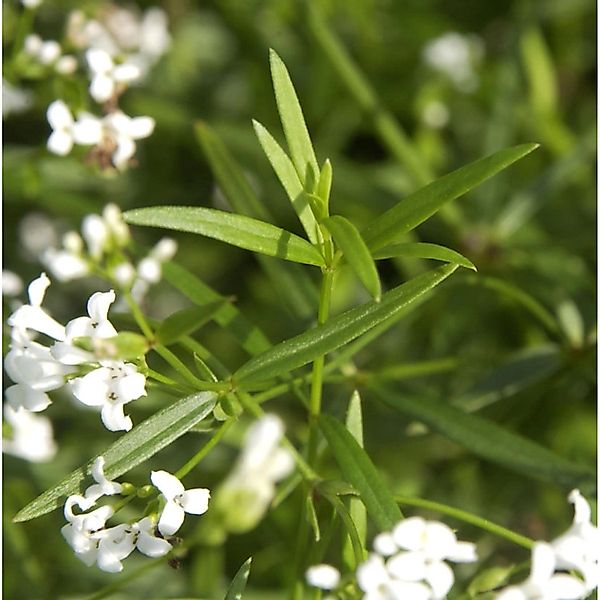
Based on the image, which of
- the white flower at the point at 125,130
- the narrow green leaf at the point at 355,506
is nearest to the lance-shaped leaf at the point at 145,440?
the narrow green leaf at the point at 355,506

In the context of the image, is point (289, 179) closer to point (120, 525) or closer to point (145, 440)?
point (145, 440)

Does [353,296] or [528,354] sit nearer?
[528,354]

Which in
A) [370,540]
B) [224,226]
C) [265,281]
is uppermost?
[224,226]

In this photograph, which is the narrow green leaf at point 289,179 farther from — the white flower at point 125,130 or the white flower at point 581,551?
the white flower at point 581,551

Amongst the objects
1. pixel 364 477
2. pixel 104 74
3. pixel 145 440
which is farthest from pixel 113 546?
pixel 104 74

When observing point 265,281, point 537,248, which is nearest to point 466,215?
point 537,248

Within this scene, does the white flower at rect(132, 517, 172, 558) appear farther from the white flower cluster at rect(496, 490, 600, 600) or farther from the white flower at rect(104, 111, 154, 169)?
the white flower at rect(104, 111, 154, 169)

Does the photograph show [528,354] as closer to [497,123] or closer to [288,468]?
[288,468]

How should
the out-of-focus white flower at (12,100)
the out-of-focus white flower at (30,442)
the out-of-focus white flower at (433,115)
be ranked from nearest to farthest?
the out-of-focus white flower at (30,442) → the out-of-focus white flower at (12,100) → the out-of-focus white flower at (433,115)
